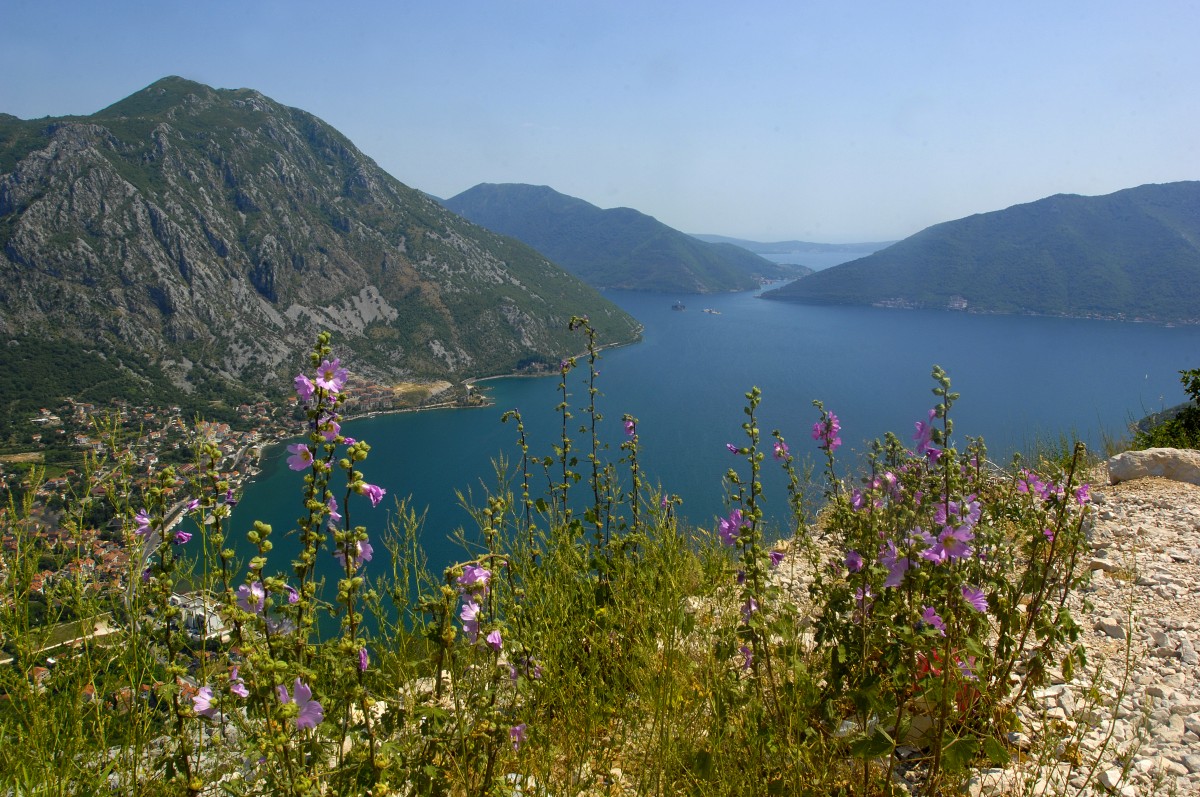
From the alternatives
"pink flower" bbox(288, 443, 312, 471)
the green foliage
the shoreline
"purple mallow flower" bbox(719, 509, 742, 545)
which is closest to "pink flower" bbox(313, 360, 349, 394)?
"pink flower" bbox(288, 443, 312, 471)

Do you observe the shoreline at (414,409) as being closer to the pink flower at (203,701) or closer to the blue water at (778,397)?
the blue water at (778,397)

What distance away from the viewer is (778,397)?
51.4 meters

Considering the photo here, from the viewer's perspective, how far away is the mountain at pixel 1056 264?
8850 centimetres

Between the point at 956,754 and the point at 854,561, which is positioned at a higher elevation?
the point at 854,561

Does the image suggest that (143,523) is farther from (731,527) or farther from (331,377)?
(731,527)

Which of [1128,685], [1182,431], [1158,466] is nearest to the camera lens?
[1128,685]

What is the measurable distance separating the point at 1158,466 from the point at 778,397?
154 ft

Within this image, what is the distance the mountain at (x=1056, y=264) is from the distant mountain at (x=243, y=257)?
→ 53.8 meters

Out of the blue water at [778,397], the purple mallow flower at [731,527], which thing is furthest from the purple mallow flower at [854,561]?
the blue water at [778,397]

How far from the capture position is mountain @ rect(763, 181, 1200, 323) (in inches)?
3484

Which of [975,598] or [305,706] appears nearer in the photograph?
[305,706]

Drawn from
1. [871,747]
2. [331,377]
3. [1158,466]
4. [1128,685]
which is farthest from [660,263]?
[871,747]

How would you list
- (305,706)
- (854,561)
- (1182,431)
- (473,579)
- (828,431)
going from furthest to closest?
(1182,431) < (828,431) < (854,561) < (473,579) < (305,706)

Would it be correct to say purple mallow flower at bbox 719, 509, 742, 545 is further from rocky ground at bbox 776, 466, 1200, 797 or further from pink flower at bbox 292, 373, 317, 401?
pink flower at bbox 292, 373, 317, 401
